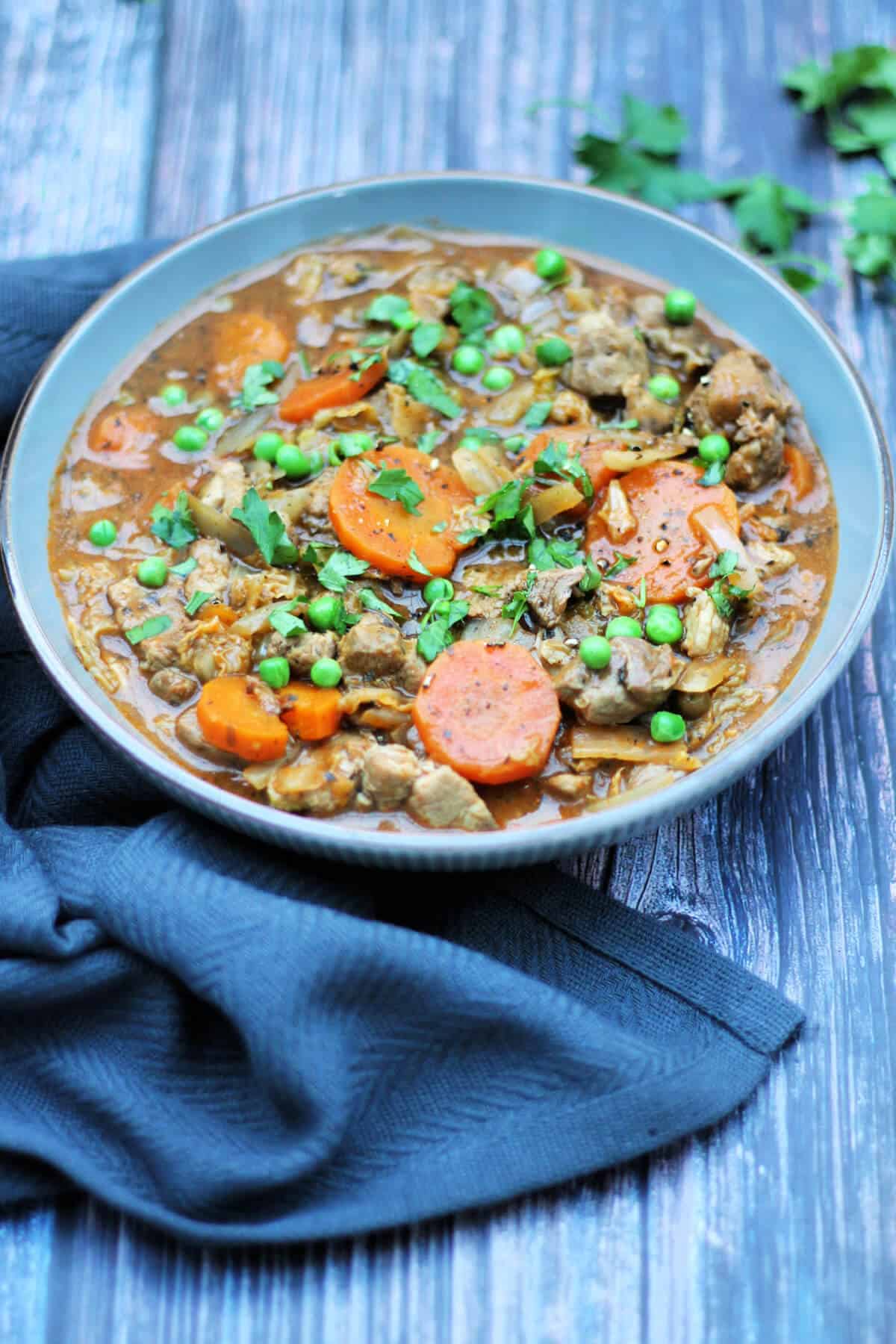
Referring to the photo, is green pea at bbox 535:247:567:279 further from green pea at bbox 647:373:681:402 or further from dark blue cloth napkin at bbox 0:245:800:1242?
dark blue cloth napkin at bbox 0:245:800:1242

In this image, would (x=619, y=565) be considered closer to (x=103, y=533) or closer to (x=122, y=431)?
(x=103, y=533)

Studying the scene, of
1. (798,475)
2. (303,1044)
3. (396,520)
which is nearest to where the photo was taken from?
(303,1044)

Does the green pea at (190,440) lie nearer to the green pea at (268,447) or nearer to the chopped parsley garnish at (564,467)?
the green pea at (268,447)

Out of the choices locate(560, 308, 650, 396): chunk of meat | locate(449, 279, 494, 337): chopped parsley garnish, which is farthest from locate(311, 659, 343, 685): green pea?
locate(449, 279, 494, 337): chopped parsley garnish

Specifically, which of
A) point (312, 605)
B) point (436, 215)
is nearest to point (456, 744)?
point (312, 605)

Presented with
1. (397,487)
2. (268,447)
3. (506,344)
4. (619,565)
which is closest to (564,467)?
(619,565)

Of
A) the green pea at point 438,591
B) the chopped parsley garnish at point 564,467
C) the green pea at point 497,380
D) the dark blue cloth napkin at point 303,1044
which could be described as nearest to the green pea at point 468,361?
the green pea at point 497,380

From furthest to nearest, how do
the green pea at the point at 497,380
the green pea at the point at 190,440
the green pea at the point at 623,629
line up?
the green pea at the point at 497,380, the green pea at the point at 190,440, the green pea at the point at 623,629
